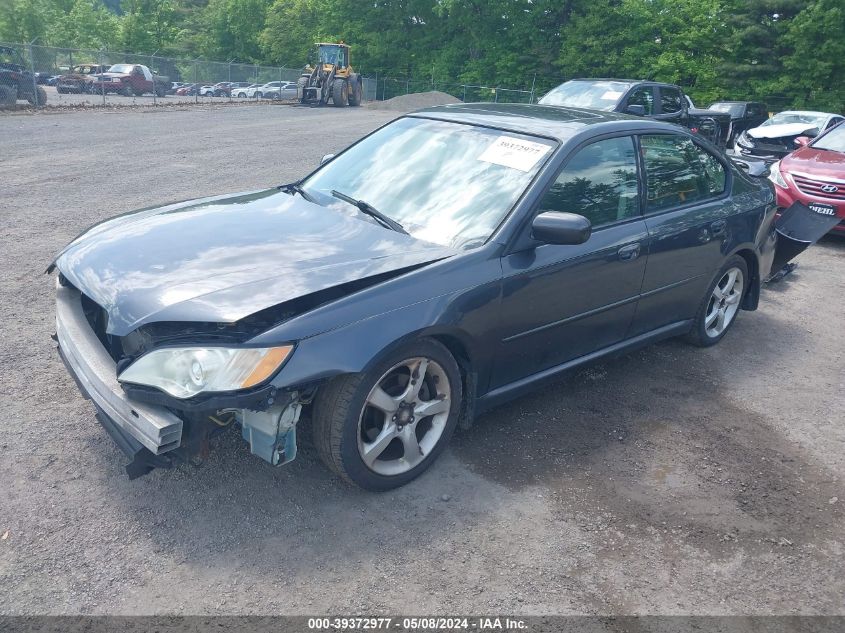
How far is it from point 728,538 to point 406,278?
6.04 feet

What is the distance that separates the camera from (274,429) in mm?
2738

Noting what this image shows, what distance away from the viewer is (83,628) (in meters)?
2.29

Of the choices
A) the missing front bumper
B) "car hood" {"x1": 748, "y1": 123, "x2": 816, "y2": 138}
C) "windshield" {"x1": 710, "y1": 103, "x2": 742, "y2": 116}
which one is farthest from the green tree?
the missing front bumper

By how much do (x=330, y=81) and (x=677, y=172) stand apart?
29.8 metres

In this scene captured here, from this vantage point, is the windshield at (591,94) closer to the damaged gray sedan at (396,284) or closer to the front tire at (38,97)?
the damaged gray sedan at (396,284)

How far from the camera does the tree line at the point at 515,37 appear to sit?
34.0 m

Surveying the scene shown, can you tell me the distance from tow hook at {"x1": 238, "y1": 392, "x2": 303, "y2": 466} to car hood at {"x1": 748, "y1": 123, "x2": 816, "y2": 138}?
13.9 meters

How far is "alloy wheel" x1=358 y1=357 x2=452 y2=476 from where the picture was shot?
9.89 feet

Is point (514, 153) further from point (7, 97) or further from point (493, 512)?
point (7, 97)

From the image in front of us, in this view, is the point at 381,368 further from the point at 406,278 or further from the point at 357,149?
the point at 357,149

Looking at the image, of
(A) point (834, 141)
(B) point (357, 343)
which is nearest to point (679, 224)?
(B) point (357, 343)

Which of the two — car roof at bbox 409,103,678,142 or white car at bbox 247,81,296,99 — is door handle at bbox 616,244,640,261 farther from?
white car at bbox 247,81,296,99

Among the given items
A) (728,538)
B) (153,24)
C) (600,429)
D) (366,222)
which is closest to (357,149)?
(366,222)

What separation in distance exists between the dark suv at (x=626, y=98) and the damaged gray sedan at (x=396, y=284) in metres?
7.22
